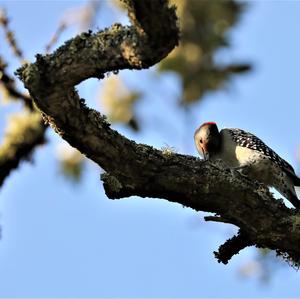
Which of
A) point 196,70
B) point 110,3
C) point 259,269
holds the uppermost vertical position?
point 110,3

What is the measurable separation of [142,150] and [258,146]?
3039 mm

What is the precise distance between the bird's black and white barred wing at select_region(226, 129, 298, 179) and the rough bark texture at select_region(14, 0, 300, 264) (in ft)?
7.39

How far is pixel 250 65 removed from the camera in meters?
7.11

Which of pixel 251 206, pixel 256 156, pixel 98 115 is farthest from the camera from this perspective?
pixel 256 156

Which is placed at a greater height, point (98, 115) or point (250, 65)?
point (250, 65)

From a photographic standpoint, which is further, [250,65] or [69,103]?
[250,65]

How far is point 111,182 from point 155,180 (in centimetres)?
34

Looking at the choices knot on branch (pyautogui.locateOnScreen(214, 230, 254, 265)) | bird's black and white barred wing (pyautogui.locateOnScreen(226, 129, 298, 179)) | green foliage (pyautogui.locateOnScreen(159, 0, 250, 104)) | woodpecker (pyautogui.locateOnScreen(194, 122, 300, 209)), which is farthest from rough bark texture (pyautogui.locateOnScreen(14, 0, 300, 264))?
green foliage (pyautogui.locateOnScreen(159, 0, 250, 104))

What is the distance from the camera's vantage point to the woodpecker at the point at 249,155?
6922 millimetres

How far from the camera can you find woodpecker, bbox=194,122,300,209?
22.7 feet

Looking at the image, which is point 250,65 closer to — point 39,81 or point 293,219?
point 293,219

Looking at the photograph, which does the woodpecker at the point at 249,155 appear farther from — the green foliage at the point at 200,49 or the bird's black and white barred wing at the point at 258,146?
the green foliage at the point at 200,49

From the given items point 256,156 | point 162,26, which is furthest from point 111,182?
point 256,156

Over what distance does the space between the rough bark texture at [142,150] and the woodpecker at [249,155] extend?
2.12 meters
